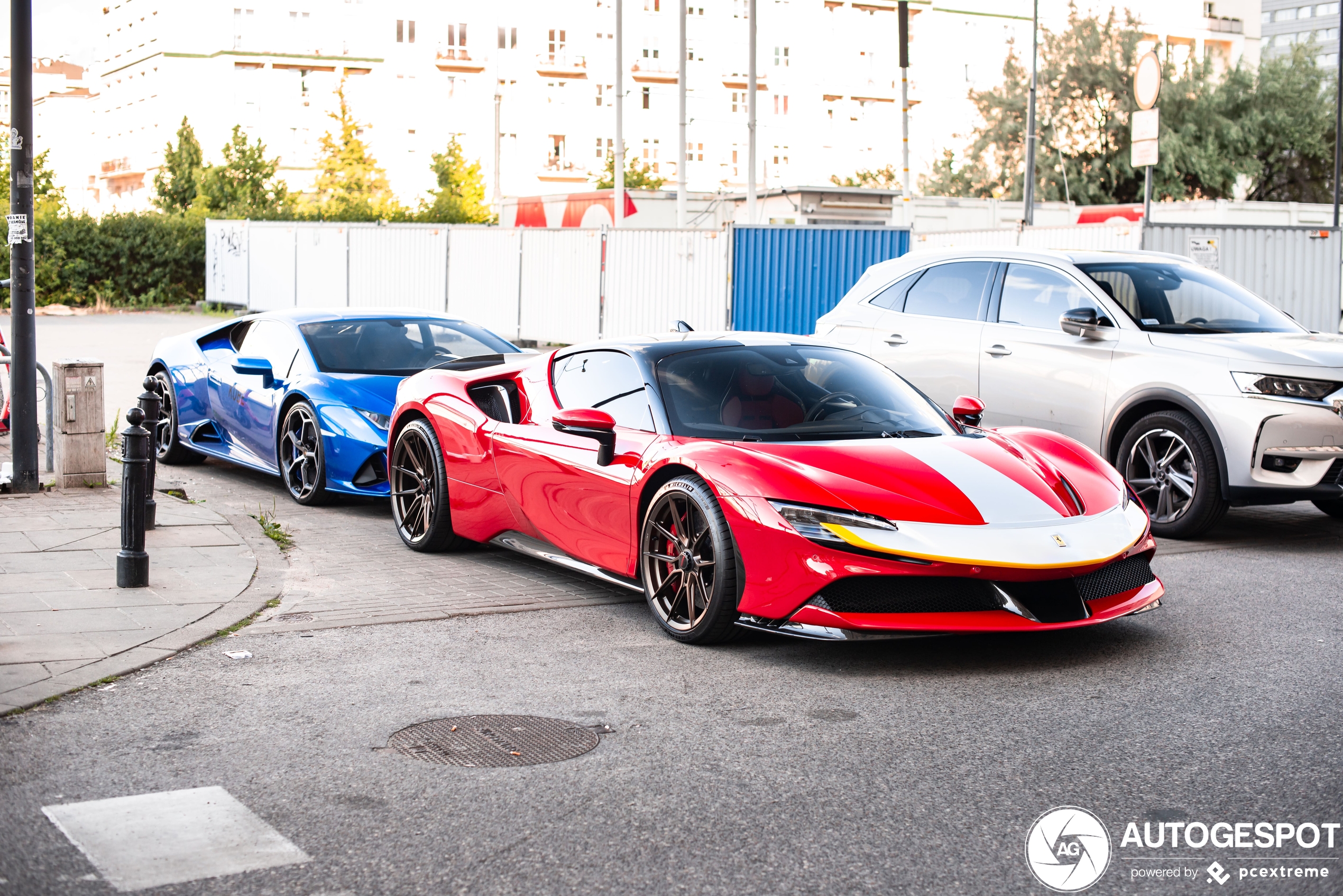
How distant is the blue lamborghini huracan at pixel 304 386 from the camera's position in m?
9.11

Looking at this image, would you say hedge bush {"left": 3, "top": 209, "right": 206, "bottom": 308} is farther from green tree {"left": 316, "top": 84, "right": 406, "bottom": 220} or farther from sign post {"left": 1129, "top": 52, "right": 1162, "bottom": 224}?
sign post {"left": 1129, "top": 52, "right": 1162, "bottom": 224}

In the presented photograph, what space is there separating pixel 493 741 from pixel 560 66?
264 feet

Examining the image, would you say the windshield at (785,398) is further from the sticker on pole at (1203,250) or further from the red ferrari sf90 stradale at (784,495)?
the sticker on pole at (1203,250)

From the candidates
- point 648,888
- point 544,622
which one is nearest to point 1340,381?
point 544,622

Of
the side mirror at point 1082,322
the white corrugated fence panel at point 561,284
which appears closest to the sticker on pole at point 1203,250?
the side mirror at point 1082,322

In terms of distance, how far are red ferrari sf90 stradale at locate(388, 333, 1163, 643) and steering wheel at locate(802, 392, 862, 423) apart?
1cm

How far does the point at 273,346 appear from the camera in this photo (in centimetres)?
1013

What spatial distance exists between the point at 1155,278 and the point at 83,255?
38.6 m

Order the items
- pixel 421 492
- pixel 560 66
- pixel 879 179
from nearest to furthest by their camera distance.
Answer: pixel 421 492, pixel 879 179, pixel 560 66

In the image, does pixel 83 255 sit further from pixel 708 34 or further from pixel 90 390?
pixel 708 34

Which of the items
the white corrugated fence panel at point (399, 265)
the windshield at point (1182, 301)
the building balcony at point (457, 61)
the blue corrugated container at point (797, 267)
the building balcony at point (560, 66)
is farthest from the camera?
the building balcony at point (560, 66)

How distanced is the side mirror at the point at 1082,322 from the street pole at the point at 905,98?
15.9 meters

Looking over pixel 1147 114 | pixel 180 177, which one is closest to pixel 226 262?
pixel 180 177

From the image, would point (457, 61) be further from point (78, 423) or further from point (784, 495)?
point (784, 495)
